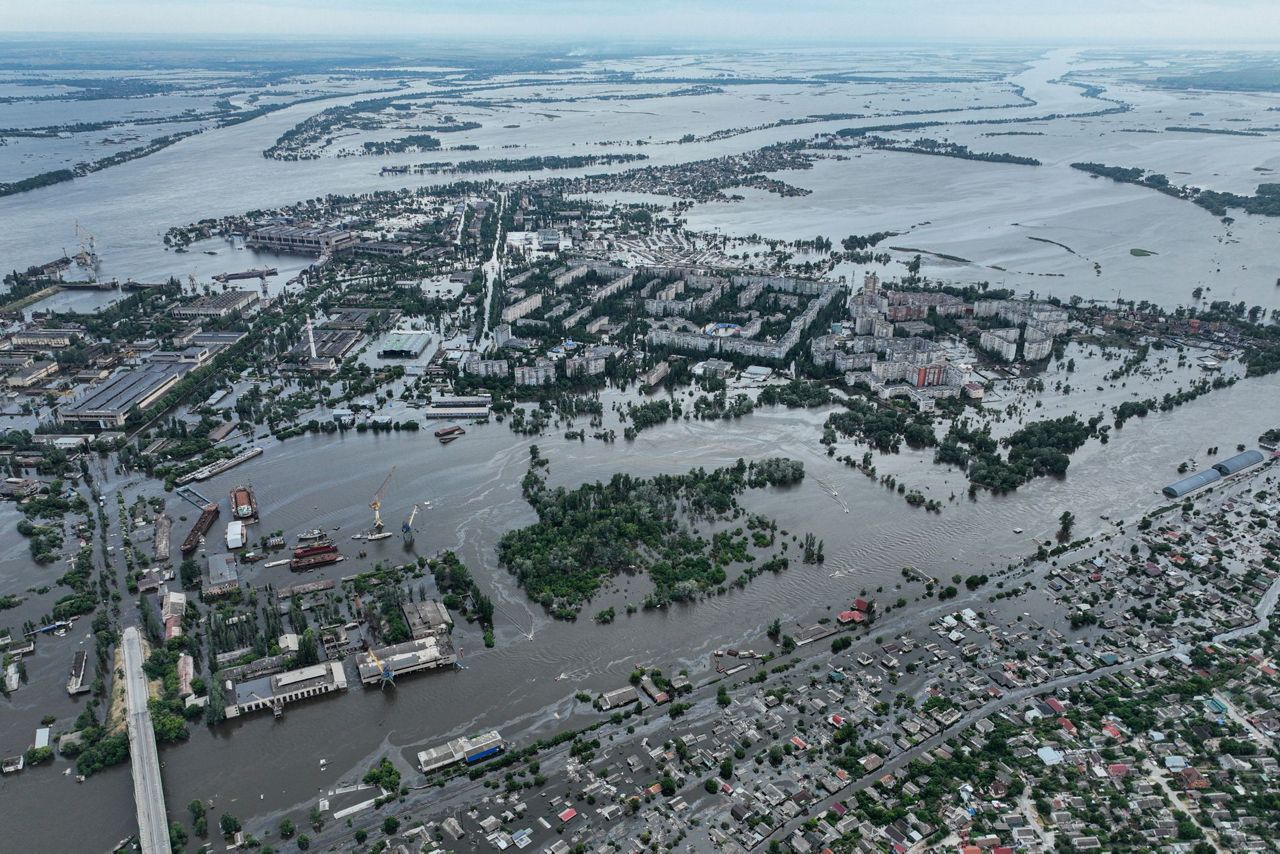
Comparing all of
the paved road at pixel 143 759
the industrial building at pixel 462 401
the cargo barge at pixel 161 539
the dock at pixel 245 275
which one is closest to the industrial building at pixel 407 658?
the paved road at pixel 143 759

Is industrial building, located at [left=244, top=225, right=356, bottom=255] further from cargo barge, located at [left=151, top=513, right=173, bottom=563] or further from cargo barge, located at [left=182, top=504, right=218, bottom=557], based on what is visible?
cargo barge, located at [left=151, top=513, right=173, bottom=563]

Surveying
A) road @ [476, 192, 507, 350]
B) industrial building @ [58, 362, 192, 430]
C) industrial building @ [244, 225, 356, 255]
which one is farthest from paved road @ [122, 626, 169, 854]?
industrial building @ [244, 225, 356, 255]

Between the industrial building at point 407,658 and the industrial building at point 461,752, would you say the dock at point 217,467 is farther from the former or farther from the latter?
the industrial building at point 461,752

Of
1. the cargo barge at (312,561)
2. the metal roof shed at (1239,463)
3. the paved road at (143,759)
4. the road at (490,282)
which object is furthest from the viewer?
the road at (490,282)

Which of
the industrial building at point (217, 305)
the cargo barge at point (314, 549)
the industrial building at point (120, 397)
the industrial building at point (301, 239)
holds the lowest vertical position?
the cargo barge at point (314, 549)

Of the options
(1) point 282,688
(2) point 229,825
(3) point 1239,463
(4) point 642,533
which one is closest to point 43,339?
(1) point 282,688
